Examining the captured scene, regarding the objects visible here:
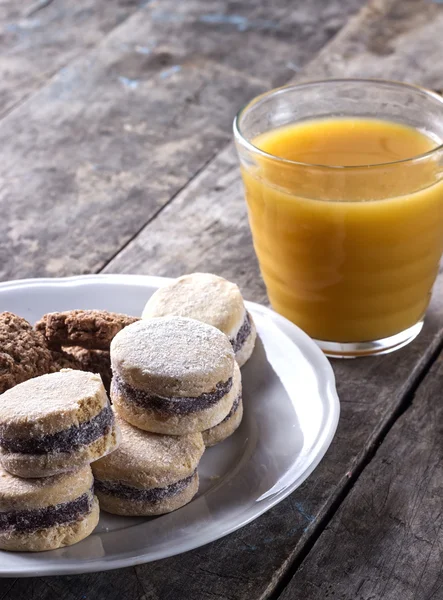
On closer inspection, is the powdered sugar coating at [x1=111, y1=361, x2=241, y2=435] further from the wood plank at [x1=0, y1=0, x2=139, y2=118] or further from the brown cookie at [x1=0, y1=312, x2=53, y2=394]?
the wood plank at [x1=0, y1=0, x2=139, y2=118]

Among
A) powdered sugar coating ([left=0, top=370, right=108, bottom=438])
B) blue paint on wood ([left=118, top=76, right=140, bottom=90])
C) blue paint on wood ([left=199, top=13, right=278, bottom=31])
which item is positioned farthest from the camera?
blue paint on wood ([left=199, top=13, right=278, bottom=31])

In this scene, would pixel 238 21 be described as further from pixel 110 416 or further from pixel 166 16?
pixel 110 416

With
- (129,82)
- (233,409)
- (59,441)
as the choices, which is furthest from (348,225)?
(129,82)

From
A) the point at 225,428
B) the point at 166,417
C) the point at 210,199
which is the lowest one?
the point at 210,199

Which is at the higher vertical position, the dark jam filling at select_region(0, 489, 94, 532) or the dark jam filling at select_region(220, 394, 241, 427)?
the dark jam filling at select_region(0, 489, 94, 532)

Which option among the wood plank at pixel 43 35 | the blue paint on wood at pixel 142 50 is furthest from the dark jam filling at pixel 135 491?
the blue paint on wood at pixel 142 50

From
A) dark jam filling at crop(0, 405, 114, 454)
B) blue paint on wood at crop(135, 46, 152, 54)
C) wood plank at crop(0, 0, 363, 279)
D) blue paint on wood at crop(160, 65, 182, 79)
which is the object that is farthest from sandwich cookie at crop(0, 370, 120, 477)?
blue paint on wood at crop(135, 46, 152, 54)

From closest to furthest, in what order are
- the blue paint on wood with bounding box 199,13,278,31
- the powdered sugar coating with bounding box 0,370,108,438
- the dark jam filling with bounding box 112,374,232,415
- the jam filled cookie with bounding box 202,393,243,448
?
the powdered sugar coating with bounding box 0,370,108,438 → the dark jam filling with bounding box 112,374,232,415 → the jam filled cookie with bounding box 202,393,243,448 → the blue paint on wood with bounding box 199,13,278,31

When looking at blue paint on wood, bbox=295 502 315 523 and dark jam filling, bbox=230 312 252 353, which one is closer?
blue paint on wood, bbox=295 502 315 523
